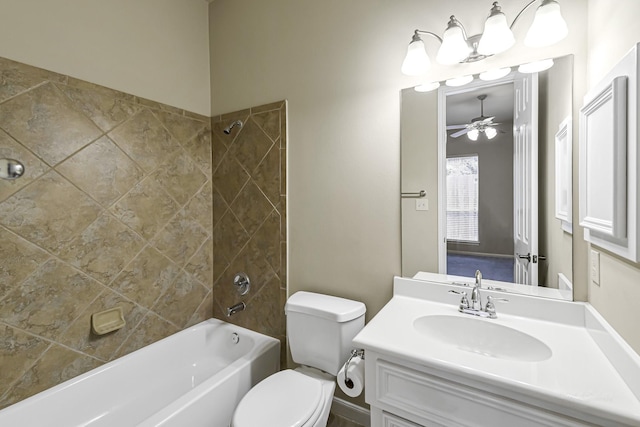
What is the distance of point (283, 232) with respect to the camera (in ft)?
6.46

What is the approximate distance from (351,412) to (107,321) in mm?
1529

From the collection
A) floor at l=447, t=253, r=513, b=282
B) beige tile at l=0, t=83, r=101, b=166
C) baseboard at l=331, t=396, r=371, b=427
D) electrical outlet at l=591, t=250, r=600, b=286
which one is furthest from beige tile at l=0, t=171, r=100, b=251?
electrical outlet at l=591, t=250, r=600, b=286

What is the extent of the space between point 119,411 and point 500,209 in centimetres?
228

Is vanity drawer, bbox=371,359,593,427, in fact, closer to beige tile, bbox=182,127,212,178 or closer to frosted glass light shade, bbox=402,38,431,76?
frosted glass light shade, bbox=402,38,431,76

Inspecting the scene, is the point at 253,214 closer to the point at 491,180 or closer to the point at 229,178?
the point at 229,178

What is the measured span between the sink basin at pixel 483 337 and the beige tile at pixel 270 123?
1.42 meters

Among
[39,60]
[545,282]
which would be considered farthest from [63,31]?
[545,282]

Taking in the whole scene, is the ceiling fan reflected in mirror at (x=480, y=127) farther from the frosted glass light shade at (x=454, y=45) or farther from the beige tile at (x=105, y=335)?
the beige tile at (x=105, y=335)

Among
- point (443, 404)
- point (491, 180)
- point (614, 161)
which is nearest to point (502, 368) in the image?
point (443, 404)

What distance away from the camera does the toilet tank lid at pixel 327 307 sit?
151 centimetres

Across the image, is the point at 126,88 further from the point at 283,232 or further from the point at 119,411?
the point at 119,411

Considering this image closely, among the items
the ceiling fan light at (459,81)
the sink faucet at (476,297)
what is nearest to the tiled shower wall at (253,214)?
the ceiling fan light at (459,81)

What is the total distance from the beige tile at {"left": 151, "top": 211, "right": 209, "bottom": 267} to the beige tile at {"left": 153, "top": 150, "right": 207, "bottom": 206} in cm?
15

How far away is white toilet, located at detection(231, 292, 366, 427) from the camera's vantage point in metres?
1.25
